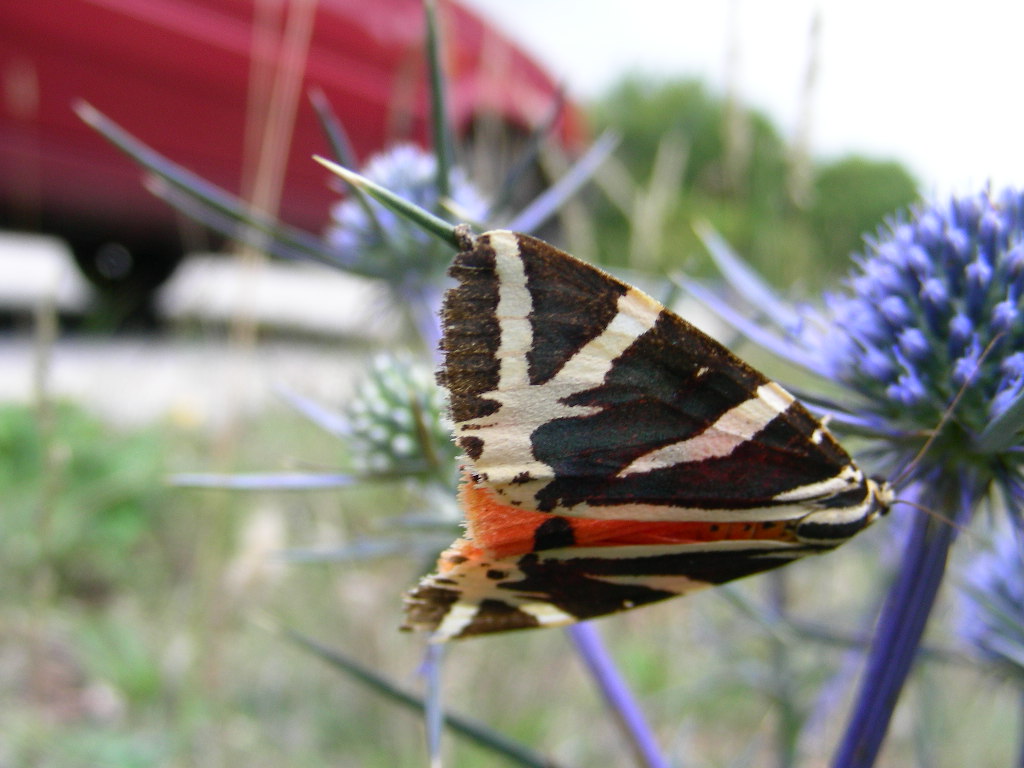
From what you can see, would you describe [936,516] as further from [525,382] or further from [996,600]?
[996,600]

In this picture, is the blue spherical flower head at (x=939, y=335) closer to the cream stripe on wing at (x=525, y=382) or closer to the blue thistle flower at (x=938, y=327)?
the blue thistle flower at (x=938, y=327)

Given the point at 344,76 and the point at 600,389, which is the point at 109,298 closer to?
the point at 344,76

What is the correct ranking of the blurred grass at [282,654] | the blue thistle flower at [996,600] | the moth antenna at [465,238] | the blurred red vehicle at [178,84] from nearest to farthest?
the moth antenna at [465,238] → the blue thistle flower at [996,600] → the blurred grass at [282,654] → the blurred red vehicle at [178,84]

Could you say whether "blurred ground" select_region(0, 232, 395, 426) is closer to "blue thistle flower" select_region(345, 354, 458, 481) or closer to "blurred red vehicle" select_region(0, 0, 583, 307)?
"blue thistle flower" select_region(345, 354, 458, 481)

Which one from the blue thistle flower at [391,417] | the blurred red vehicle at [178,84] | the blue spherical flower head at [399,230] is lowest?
the blue thistle flower at [391,417]

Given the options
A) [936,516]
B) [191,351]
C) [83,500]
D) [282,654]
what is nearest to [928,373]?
[936,516]

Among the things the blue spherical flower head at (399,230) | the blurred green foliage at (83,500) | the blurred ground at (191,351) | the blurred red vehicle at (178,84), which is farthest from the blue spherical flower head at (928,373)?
the blurred red vehicle at (178,84)
